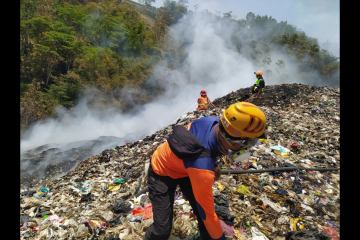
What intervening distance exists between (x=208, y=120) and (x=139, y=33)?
29153 millimetres

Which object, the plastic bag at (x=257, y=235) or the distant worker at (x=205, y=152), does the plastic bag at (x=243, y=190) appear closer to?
the plastic bag at (x=257, y=235)

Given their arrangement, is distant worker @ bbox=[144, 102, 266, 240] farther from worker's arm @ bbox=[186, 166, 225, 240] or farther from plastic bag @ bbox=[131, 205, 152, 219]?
plastic bag @ bbox=[131, 205, 152, 219]

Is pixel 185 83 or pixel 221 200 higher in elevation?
pixel 185 83

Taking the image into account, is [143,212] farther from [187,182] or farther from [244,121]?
[244,121]

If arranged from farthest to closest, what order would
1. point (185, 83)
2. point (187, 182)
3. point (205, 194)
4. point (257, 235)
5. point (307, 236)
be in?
point (185, 83) < point (257, 235) < point (307, 236) < point (187, 182) < point (205, 194)

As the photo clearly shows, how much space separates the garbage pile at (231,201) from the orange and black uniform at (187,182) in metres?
0.51

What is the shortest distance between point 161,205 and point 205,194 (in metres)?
0.58

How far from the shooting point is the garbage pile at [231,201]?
2.35 metres

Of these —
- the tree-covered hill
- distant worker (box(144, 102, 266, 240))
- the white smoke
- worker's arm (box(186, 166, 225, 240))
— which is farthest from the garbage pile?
the tree-covered hill

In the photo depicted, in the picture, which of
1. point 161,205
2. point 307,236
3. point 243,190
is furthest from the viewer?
point 243,190

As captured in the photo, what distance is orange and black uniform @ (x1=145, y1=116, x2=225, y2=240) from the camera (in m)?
1.32

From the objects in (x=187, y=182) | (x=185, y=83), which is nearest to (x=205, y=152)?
(x=187, y=182)

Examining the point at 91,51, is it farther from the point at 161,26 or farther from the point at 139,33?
the point at 161,26

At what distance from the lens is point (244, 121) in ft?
4.39
